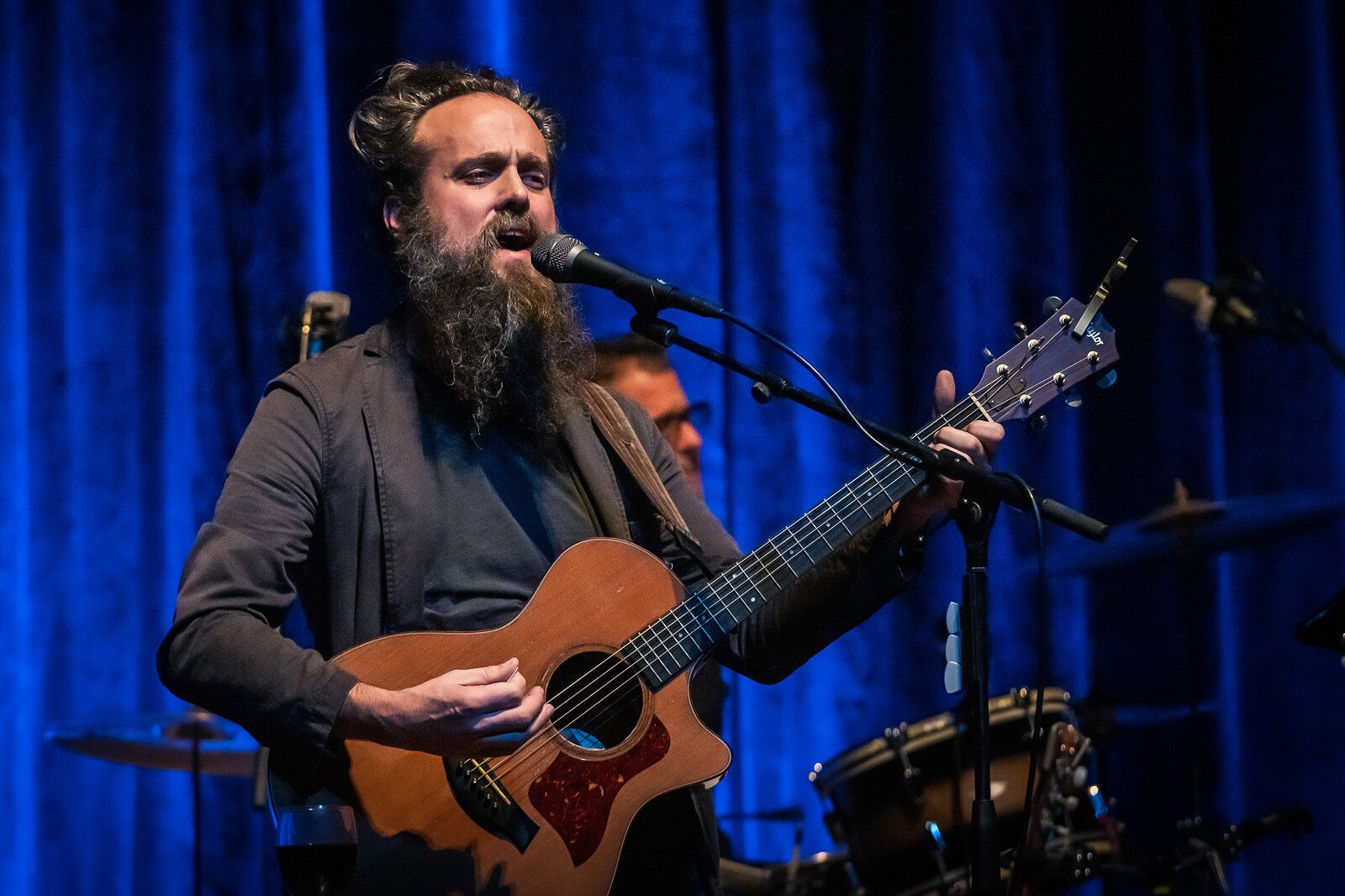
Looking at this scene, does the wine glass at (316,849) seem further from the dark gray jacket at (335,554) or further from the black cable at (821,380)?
the black cable at (821,380)

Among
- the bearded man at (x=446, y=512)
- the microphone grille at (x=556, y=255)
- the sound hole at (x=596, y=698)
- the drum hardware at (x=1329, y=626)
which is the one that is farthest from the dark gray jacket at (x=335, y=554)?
the drum hardware at (x=1329, y=626)

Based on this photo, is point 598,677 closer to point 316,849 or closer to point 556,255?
point 316,849

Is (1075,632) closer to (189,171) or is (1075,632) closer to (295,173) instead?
(295,173)

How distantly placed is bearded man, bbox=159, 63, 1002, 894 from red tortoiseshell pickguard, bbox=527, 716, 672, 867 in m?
0.09

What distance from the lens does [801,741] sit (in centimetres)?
396

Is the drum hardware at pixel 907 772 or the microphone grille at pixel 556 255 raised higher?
the microphone grille at pixel 556 255

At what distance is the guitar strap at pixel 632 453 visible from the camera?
2.50 metres

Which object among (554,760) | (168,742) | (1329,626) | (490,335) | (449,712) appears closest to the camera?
(449,712)

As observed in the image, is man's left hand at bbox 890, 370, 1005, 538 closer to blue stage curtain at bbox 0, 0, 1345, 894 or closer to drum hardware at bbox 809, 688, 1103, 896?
drum hardware at bbox 809, 688, 1103, 896

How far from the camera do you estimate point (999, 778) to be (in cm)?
343

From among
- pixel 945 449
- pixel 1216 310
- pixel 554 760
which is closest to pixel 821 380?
pixel 945 449

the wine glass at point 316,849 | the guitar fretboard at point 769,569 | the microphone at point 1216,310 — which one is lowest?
the wine glass at point 316,849

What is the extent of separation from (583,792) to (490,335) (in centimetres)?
86

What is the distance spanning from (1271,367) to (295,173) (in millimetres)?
2973
